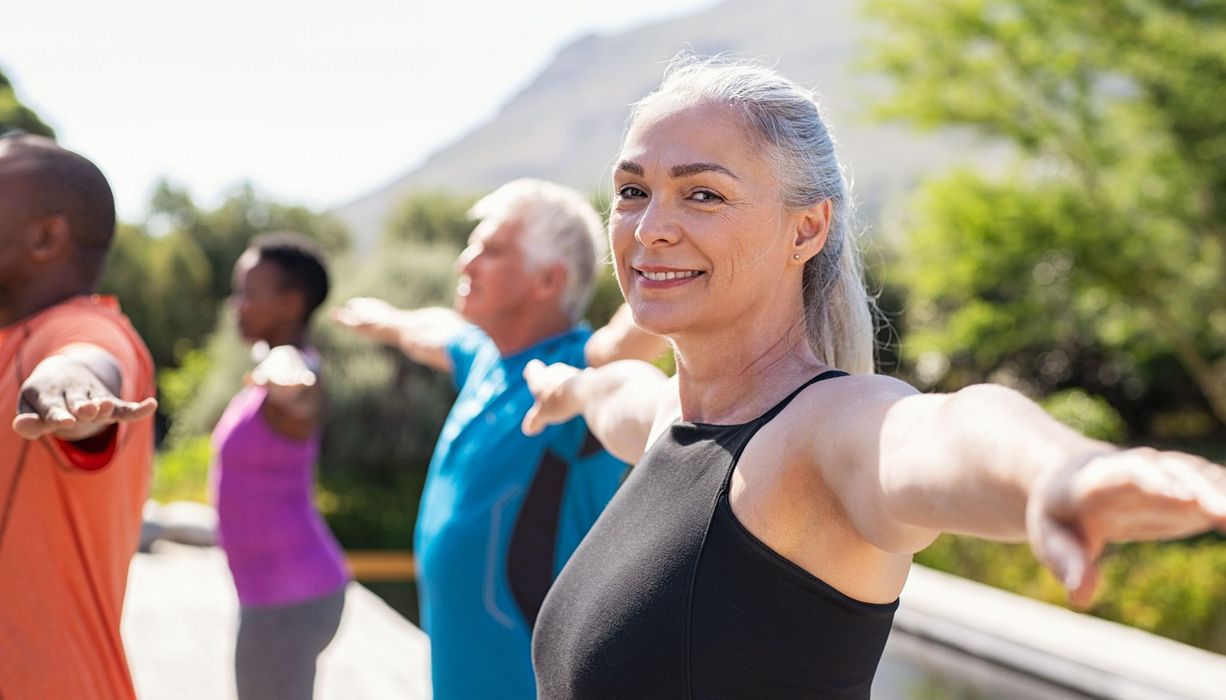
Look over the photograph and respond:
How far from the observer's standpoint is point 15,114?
1172 centimetres

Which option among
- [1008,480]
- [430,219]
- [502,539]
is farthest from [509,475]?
[430,219]

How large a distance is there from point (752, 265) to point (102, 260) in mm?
1140

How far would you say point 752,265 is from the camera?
1.49 m

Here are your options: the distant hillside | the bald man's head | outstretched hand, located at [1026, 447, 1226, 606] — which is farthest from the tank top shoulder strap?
the distant hillside

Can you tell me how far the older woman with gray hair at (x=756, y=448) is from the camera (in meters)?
1.13

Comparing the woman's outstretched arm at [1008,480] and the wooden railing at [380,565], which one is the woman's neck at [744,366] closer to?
the woman's outstretched arm at [1008,480]

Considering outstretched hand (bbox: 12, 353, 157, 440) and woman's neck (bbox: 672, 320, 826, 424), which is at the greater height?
outstretched hand (bbox: 12, 353, 157, 440)

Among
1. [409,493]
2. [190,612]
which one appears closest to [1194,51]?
[409,493]

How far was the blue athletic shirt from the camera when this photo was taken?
8.42 ft

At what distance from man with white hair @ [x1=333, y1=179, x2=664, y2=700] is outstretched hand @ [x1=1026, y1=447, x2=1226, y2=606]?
1647 millimetres

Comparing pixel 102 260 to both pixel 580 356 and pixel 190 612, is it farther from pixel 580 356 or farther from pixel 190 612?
pixel 190 612

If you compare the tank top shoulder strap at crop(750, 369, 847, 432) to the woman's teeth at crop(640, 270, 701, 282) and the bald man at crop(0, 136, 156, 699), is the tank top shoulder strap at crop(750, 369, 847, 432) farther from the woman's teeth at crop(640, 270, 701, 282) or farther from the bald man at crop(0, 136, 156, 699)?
the bald man at crop(0, 136, 156, 699)

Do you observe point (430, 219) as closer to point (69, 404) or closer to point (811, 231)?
point (69, 404)

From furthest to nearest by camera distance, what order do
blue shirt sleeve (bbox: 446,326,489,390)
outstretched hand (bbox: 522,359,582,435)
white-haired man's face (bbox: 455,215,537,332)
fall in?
blue shirt sleeve (bbox: 446,326,489,390) → white-haired man's face (bbox: 455,215,537,332) → outstretched hand (bbox: 522,359,582,435)
